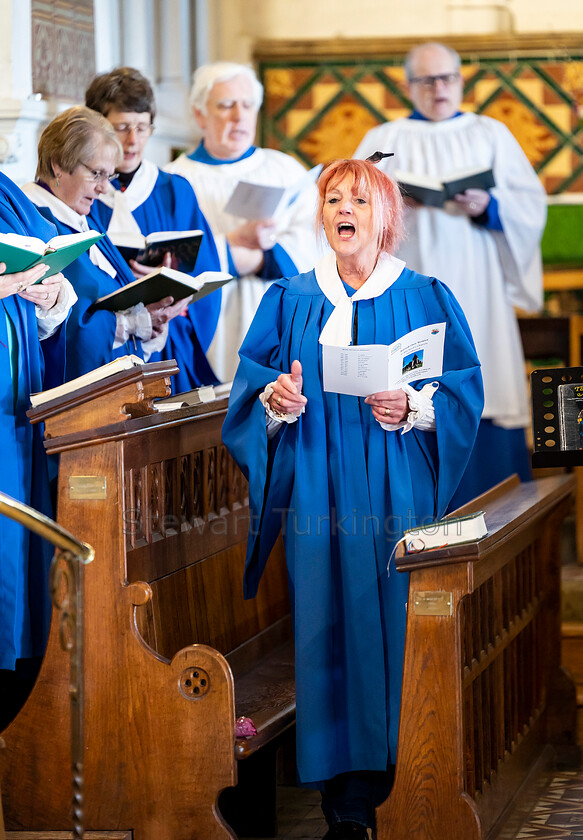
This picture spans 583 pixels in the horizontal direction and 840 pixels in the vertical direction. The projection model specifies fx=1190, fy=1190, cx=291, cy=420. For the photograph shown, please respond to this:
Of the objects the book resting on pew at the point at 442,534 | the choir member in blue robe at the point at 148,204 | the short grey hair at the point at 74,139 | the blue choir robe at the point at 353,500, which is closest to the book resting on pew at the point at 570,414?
the blue choir robe at the point at 353,500

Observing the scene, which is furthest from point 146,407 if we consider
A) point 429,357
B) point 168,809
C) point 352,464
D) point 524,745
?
point 524,745

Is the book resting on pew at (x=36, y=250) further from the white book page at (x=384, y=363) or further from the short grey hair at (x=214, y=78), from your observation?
the short grey hair at (x=214, y=78)

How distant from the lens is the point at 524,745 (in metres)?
3.86

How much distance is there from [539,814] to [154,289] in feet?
6.64

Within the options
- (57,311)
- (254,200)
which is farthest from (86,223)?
(254,200)

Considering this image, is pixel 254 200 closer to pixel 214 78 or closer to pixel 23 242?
pixel 214 78

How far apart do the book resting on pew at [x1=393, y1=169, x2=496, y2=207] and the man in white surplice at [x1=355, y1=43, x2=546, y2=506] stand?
250mm

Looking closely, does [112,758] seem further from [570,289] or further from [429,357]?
[570,289]

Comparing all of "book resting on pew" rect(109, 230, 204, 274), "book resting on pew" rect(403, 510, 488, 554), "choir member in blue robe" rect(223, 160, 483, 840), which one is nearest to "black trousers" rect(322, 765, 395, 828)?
"choir member in blue robe" rect(223, 160, 483, 840)

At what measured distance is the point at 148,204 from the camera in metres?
4.90

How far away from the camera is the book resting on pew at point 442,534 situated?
2.90 metres

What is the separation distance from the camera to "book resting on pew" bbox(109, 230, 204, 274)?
4168mm

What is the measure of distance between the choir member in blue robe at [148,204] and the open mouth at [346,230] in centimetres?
135

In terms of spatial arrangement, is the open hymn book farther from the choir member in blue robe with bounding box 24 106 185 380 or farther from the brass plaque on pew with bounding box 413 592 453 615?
the brass plaque on pew with bounding box 413 592 453 615
